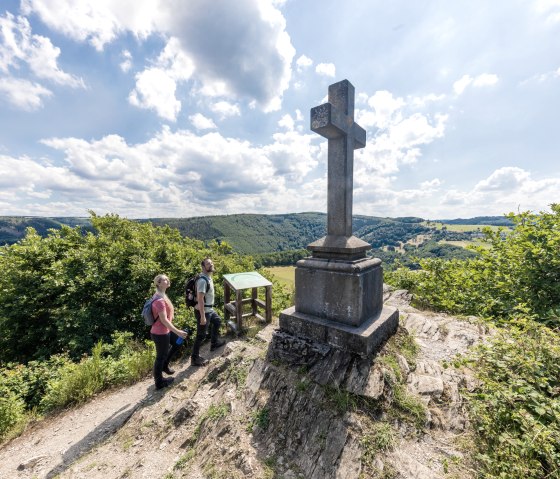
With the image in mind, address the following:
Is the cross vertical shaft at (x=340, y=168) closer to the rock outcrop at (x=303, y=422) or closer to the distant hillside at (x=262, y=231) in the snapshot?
the rock outcrop at (x=303, y=422)

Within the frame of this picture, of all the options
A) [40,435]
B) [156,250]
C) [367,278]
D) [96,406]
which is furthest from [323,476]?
[156,250]

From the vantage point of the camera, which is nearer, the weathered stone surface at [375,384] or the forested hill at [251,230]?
the weathered stone surface at [375,384]

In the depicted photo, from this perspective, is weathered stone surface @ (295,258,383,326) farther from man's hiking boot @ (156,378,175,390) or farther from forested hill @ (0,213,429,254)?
forested hill @ (0,213,429,254)

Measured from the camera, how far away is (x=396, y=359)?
348 cm

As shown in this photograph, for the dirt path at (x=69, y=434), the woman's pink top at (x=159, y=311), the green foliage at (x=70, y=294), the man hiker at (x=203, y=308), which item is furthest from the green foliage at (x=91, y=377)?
the woman's pink top at (x=159, y=311)

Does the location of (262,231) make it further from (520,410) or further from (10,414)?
(520,410)

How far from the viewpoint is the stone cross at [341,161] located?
393 centimetres

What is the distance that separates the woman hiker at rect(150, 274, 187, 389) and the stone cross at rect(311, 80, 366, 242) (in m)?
2.90

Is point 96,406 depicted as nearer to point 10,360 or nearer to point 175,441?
point 175,441

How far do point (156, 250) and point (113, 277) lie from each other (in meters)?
1.74

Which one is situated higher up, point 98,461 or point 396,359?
point 396,359

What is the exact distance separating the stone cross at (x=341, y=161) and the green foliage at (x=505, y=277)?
315cm

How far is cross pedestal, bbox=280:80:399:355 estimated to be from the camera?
3523 millimetres

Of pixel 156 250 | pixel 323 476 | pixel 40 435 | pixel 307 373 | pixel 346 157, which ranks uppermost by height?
pixel 346 157
